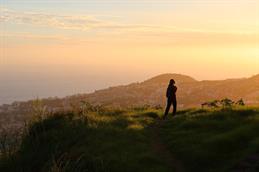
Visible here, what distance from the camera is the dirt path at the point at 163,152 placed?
66.2 feet

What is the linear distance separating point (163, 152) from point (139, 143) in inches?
60.7

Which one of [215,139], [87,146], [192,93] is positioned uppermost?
[192,93]

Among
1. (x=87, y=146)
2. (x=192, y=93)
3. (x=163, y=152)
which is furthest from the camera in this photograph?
(x=192, y=93)

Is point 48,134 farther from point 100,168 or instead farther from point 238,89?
point 238,89

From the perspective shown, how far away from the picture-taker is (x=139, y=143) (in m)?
23.4

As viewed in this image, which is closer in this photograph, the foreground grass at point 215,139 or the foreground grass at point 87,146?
the foreground grass at point 215,139

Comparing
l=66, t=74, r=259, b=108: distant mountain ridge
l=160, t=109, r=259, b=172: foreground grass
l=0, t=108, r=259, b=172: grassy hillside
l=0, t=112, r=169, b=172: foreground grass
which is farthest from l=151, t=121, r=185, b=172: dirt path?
l=66, t=74, r=259, b=108: distant mountain ridge

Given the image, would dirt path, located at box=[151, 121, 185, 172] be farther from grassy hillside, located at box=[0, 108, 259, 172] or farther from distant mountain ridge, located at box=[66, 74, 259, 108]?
distant mountain ridge, located at box=[66, 74, 259, 108]

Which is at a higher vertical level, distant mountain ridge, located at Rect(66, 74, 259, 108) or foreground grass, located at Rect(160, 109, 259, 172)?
distant mountain ridge, located at Rect(66, 74, 259, 108)

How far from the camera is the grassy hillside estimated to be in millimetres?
20094

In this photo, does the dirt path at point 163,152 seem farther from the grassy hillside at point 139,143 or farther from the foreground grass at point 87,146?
the foreground grass at point 87,146

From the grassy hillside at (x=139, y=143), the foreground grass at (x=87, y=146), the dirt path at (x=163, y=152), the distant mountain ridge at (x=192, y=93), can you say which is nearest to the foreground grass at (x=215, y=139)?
the grassy hillside at (x=139, y=143)

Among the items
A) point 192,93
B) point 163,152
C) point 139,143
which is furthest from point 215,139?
point 192,93

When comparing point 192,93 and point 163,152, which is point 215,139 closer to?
point 163,152
